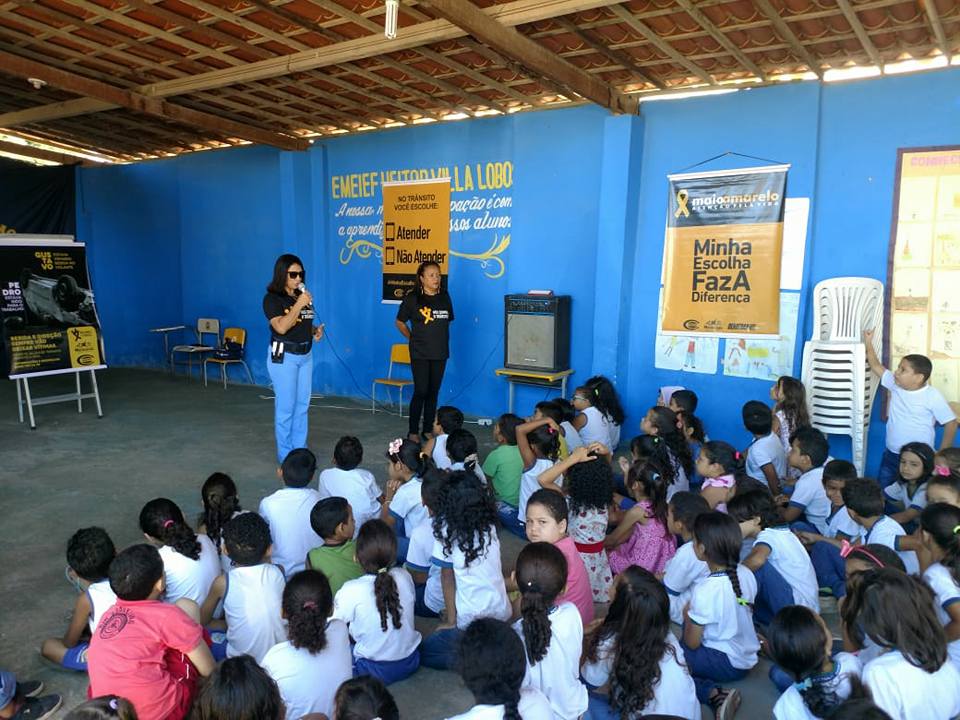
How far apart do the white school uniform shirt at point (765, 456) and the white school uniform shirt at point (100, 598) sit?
10.1 feet

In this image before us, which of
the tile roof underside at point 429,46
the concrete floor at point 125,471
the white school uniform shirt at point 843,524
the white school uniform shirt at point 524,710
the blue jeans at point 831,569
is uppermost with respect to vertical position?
the tile roof underside at point 429,46

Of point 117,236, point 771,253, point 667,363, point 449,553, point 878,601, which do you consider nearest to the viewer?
point 878,601

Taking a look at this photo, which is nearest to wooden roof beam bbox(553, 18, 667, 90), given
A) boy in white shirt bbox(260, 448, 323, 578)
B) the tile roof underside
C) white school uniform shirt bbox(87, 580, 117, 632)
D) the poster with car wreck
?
the tile roof underside

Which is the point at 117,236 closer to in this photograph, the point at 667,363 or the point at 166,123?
the point at 166,123

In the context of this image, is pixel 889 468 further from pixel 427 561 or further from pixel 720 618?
pixel 427 561

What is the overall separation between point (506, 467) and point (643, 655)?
1.88 metres

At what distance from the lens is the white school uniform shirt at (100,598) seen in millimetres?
2281

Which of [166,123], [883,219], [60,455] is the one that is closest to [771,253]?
[883,219]

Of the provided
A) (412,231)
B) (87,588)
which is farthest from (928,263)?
(87,588)

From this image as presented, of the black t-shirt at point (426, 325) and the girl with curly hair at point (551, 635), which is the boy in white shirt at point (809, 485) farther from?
the black t-shirt at point (426, 325)

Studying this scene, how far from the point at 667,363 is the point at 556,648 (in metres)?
3.91

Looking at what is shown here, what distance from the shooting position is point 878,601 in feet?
6.02

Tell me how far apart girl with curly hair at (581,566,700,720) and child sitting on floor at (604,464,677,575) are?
1.02 metres

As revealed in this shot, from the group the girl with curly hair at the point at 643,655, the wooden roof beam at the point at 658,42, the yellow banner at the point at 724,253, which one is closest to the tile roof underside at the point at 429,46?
the wooden roof beam at the point at 658,42
